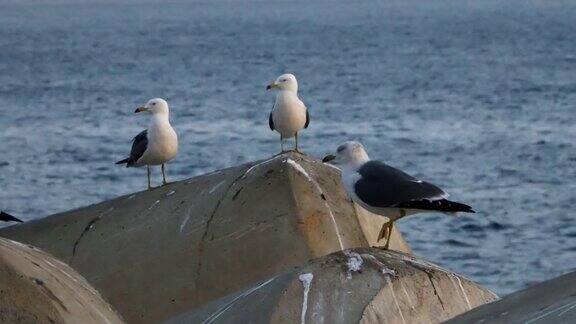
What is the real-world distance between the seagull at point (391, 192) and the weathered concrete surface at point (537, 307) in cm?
161

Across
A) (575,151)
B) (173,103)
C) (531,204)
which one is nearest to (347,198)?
(531,204)

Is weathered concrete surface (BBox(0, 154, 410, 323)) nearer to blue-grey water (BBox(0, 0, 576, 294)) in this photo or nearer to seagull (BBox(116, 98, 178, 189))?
seagull (BBox(116, 98, 178, 189))

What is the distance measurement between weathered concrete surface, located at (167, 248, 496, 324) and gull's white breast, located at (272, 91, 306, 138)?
3641 mm

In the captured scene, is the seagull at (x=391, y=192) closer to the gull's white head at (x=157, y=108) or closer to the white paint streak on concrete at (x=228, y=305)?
the white paint streak on concrete at (x=228, y=305)

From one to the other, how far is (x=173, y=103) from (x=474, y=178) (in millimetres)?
16112

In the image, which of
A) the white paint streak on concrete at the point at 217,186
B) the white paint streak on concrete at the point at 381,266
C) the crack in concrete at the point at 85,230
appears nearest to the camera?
the white paint streak on concrete at the point at 381,266

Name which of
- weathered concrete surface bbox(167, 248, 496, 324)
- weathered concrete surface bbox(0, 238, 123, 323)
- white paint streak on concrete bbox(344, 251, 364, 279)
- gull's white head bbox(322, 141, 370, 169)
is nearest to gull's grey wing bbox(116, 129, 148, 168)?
gull's white head bbox(322, 141, 370, 169)

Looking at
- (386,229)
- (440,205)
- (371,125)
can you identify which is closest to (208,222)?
(386,229)

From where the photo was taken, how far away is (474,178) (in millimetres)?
21797

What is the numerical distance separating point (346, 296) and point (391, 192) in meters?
1.21

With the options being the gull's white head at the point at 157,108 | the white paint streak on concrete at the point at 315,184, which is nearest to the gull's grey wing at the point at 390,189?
the white paint streak on concrete at the point at 315,184

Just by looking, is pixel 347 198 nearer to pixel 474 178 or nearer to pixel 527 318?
pixel 527 318

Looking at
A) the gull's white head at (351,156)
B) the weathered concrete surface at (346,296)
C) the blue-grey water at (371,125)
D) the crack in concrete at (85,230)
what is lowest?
the blue-grey water at (371,125)

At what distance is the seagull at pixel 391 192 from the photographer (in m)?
7.56
